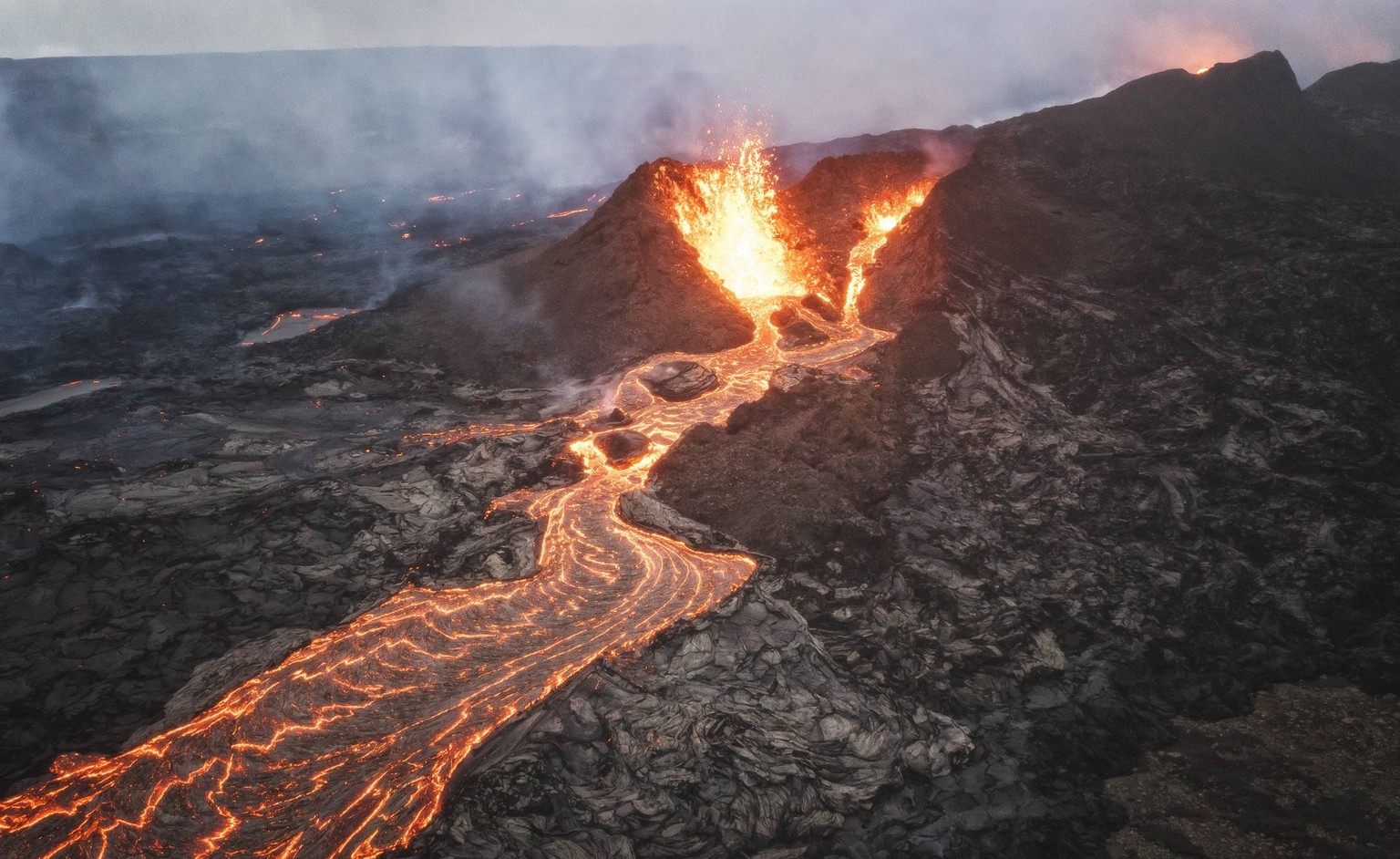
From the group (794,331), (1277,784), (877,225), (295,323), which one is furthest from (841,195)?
(1277,784)

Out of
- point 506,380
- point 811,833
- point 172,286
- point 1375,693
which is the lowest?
point 1375,693

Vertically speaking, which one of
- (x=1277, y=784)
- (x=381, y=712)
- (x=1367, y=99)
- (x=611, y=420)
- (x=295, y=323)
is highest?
(x=1367, y=99)

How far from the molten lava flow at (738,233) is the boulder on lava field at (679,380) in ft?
23.1

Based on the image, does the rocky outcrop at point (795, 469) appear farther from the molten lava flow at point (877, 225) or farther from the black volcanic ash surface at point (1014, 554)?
the molten lava flow at point (877, 225)

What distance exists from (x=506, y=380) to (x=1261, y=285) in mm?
27465

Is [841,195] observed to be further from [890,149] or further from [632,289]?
[890,149]

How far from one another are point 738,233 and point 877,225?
7.37 metres

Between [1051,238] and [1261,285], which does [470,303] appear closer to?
[1051,238]

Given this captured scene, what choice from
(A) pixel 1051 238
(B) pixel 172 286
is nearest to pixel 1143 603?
(A) pixel 1051 238

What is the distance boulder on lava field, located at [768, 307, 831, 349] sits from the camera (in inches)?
1027

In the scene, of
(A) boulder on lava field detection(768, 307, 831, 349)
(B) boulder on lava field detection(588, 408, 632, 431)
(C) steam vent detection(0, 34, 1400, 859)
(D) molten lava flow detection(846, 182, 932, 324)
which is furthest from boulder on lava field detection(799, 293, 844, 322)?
(B) boulder on lava field detection(588, 408, 632, 431)

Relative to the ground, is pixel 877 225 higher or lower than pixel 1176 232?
higher

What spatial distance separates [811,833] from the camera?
9703 millimetres

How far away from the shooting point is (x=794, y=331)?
2670cm
